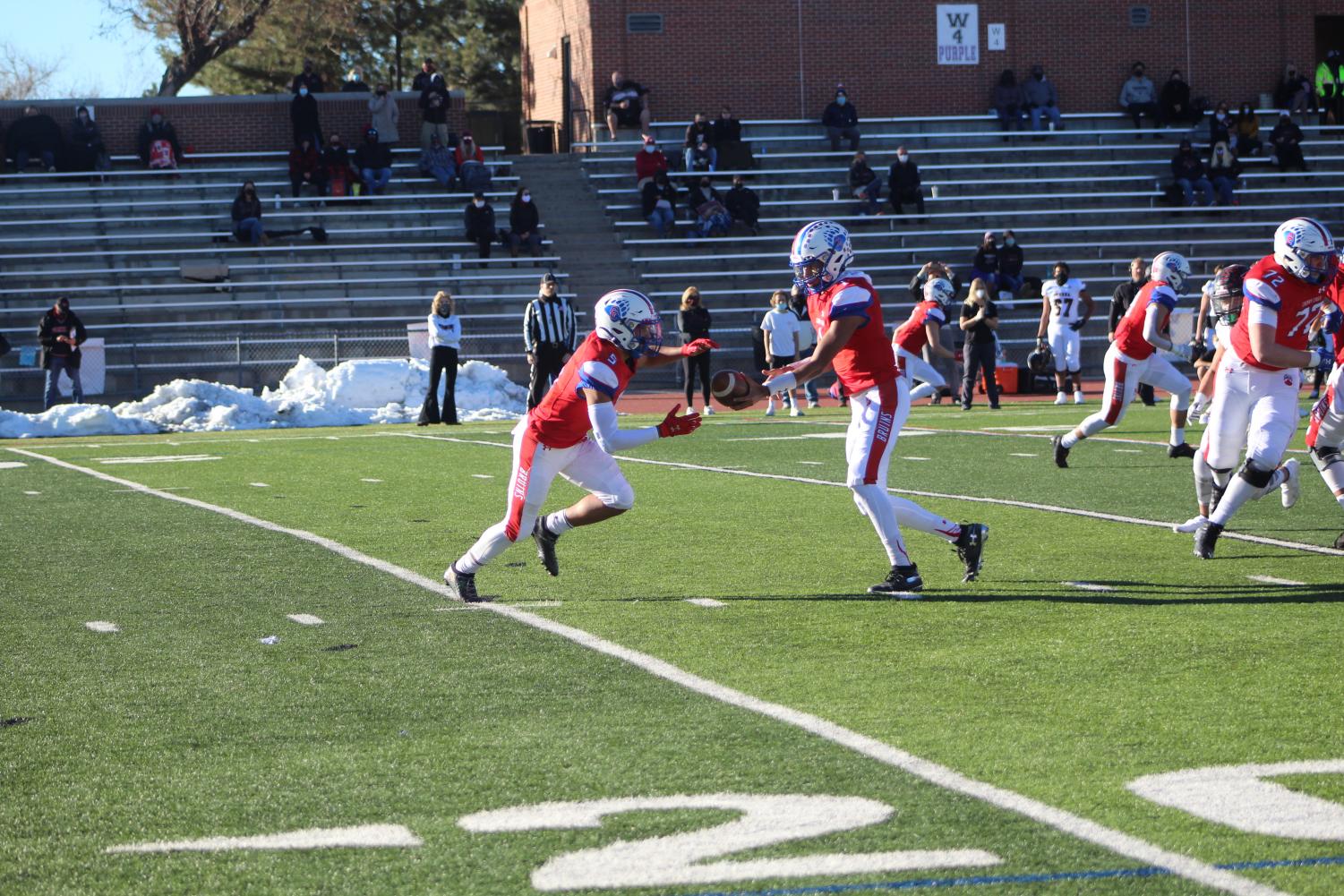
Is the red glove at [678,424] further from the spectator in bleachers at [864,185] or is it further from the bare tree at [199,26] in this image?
the bare tree at [199,26]

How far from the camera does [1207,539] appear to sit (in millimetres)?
8680

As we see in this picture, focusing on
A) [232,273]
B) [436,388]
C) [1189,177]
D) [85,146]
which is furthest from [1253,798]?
[85,146]

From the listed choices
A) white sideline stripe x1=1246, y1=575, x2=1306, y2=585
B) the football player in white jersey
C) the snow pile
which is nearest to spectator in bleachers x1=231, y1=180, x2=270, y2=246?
the snow pile

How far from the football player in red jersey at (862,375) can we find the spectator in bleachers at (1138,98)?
1187 inches

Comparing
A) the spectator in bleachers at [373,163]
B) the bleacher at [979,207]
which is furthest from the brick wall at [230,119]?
the bleacher at [979,207]

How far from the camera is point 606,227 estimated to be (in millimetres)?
32469

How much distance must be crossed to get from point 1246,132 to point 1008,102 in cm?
483

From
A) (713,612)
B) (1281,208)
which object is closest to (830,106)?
(1281,208)

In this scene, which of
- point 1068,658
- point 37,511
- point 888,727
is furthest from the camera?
point 37,511

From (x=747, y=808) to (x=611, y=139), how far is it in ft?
106

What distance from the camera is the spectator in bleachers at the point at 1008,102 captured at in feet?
119

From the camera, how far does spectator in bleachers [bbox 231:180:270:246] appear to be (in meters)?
30.2

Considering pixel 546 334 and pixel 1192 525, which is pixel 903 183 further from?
pixel 1192 525

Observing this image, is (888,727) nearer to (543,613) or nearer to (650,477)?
(543,613)
